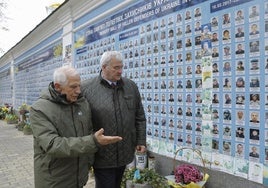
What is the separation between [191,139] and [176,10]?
5.47 ft

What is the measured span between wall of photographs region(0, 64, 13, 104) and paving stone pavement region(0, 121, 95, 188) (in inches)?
286

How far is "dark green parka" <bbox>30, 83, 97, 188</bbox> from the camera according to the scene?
7.34 feet

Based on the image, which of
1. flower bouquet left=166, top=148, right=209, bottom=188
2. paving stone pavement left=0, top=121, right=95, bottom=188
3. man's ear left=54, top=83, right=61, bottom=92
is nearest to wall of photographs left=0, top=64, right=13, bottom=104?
paving stone pavement left=0, top=121, right=95, bottom=188

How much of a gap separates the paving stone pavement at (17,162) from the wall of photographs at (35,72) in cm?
194

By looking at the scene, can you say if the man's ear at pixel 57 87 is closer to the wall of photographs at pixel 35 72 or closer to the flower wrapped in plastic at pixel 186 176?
the flower wrapped in plastic at pixel 186 176

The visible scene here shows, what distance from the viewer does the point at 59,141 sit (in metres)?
2.23

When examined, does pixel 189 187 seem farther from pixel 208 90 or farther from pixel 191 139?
pixel 208 90

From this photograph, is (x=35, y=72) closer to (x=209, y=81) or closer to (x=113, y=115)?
(x=209, y=81)

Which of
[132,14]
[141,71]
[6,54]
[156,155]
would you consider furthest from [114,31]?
[6,54]

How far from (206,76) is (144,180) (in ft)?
5.03

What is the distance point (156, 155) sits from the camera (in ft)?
15.1

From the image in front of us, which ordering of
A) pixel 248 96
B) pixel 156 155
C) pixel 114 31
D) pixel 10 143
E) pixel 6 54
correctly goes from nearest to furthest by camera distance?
pixel 248 96 → pixel 156 155 → pixel 114 31 → pixel 10 143 → pixel 6 54

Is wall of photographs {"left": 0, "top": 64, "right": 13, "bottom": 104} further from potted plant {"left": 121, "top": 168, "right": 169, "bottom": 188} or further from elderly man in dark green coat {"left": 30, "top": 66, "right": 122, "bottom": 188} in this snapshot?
elderly man in dark green coat {"left": 30, "top": 66, "right": 122, "bottom": 188}

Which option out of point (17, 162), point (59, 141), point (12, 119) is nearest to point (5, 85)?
point (12, 119)
